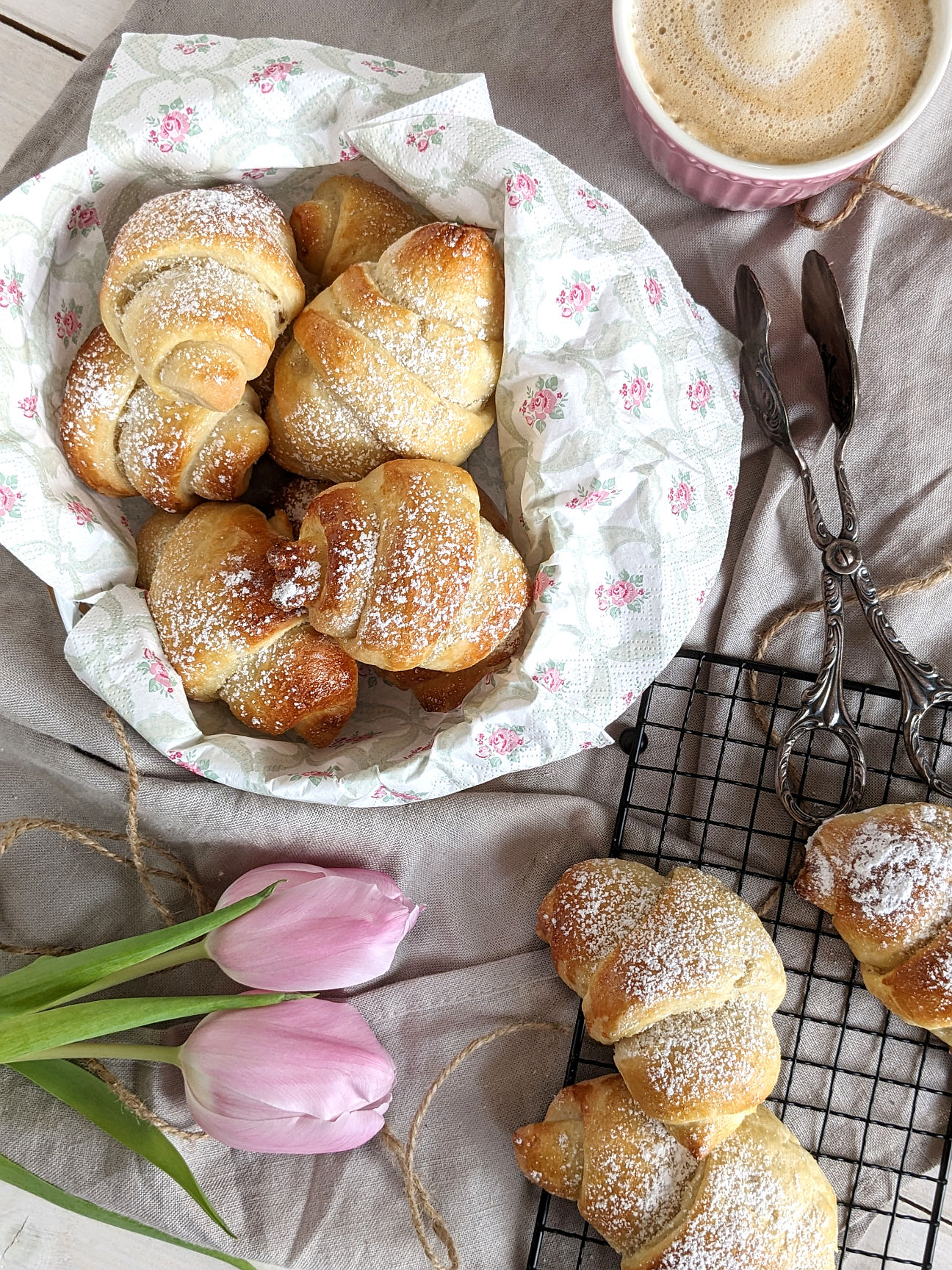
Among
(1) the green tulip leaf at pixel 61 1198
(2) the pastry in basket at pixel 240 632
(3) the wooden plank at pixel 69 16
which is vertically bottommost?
(1) the green tulip leaf at pixel 61 1198

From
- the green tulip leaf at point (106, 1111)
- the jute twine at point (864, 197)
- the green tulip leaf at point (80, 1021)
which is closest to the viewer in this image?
the green tulip leaf at point (80, 1021)

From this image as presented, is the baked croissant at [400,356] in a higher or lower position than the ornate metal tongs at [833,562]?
higher

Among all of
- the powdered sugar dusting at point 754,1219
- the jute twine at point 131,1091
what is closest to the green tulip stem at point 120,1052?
the jute twine at point 131,1091

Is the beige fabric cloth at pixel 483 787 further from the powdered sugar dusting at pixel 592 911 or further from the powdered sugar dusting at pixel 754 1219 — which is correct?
the powdered sugar dusting at pixel 754 1219

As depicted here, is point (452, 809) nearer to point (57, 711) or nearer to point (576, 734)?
point (576, 734)

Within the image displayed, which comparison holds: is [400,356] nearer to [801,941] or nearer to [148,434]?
[148,434]

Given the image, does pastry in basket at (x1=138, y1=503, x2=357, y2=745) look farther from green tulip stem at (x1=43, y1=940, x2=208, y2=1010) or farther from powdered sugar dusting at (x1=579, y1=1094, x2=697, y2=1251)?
powdered sugar dusting at (x1=579, y1=1094, x2=697, y2=1251)

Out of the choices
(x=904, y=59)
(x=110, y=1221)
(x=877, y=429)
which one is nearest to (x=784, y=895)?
(x=877, y=429)
